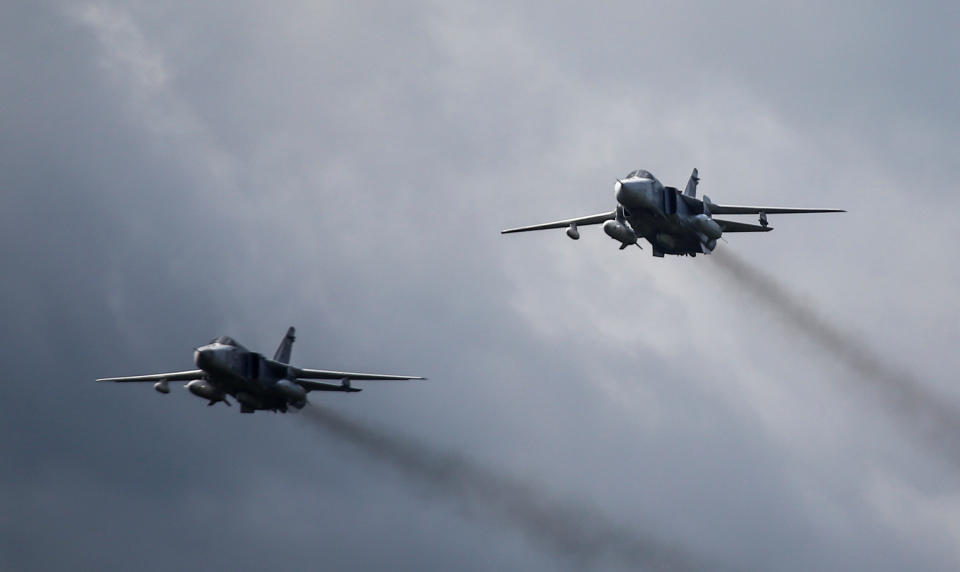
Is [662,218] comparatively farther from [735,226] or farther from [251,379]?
[251,379]

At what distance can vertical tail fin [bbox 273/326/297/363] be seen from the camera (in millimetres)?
115625


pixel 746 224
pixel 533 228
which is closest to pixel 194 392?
pixel 533 228

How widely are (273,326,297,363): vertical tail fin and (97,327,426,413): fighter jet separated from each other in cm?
553

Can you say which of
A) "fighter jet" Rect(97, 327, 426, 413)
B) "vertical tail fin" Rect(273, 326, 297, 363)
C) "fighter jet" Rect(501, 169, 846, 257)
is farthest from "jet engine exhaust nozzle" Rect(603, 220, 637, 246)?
"vertical tail fin" Rect(273, 326, 297, 363)

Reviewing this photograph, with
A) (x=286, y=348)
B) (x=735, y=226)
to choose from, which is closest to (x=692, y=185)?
(x=735, y=226)

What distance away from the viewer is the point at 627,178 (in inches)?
4028

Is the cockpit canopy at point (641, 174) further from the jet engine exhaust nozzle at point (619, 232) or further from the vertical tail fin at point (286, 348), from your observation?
the vertical tail fin at point (286, 348)

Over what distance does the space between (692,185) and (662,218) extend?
9.98 m

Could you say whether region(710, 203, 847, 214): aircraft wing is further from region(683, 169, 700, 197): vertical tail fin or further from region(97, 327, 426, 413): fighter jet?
region(97, 327, 426, 413): fighter jet

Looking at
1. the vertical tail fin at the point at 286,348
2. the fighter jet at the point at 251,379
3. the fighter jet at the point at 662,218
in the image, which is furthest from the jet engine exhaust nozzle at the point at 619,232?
the vertical tail fin at the point at 286,348

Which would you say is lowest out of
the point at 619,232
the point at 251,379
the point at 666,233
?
the point at 251,379

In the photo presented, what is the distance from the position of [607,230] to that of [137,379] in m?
41.2

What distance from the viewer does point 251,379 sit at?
10700cm

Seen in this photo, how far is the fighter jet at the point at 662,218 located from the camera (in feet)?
333
